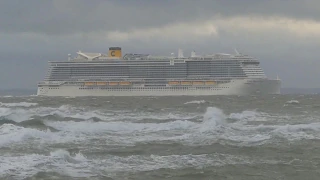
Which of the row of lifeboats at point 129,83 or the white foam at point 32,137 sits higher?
the row of lifeboats at point 129,83

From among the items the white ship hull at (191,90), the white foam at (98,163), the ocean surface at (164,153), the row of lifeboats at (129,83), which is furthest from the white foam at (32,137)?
the row of lifeboats at (129,83)

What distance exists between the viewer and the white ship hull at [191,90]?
84438 mm

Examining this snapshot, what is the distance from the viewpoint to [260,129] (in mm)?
22984

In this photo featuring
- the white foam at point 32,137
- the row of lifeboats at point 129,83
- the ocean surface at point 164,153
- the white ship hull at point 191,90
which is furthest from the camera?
the row of lifeboats at point 129,83

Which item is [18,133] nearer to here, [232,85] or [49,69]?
[232,85]

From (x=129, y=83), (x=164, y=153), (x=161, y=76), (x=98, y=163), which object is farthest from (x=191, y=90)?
(x=98, y=163)

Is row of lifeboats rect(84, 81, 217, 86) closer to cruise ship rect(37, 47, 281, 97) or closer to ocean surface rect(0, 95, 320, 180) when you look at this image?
cruise ship rect(37, 47, 281, 97)

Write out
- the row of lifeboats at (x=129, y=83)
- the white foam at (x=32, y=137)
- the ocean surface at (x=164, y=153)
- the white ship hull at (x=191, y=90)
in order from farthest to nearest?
the row of lifeboats at (x=129, y=83) < the white ship hull at (x=191, y=90) < the white foam at (x=32, y=137) < the ocean surface at (x=164, y=153)

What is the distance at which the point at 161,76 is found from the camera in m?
87.1

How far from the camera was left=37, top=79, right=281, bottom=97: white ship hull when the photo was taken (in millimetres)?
84438

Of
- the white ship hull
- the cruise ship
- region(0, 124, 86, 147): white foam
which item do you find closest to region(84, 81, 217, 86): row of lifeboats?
the cruise ship

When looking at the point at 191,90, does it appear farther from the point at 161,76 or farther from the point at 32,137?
the point at 32,137

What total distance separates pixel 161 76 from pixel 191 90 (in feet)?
20.7

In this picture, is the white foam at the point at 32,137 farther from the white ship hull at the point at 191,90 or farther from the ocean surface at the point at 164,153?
the white ship hull at the point at 191,90
